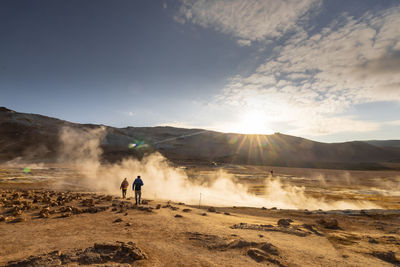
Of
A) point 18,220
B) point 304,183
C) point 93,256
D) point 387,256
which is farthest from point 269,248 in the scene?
point 304,183

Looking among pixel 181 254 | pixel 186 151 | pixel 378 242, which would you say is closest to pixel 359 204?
pixel 378 242

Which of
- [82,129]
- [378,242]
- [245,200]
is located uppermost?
[82,129]

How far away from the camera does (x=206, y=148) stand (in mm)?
110125

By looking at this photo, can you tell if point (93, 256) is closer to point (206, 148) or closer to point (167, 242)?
point (167, 242)

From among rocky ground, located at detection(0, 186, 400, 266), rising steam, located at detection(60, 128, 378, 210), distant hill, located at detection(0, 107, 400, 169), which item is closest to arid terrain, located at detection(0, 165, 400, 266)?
rocky ground, located at detection(0, 186, 400, 266)

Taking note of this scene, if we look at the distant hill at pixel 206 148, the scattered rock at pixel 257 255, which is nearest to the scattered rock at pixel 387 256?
the scattered rock at pixel 257 255

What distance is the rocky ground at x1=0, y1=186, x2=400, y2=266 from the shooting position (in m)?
5.83

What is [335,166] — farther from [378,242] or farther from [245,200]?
[378,242]

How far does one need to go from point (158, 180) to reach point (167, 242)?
2669cm

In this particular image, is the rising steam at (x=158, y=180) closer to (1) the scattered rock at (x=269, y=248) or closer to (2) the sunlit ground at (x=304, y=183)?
(2) the sunlit ground at (x=304, y=183)

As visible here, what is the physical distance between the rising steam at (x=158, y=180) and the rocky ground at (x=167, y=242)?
11.9m

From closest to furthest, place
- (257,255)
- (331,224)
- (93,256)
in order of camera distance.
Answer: (93,256) < (257,255) < (331,224)

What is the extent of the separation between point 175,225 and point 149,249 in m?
2.63

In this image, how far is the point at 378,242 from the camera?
8.48 meters
